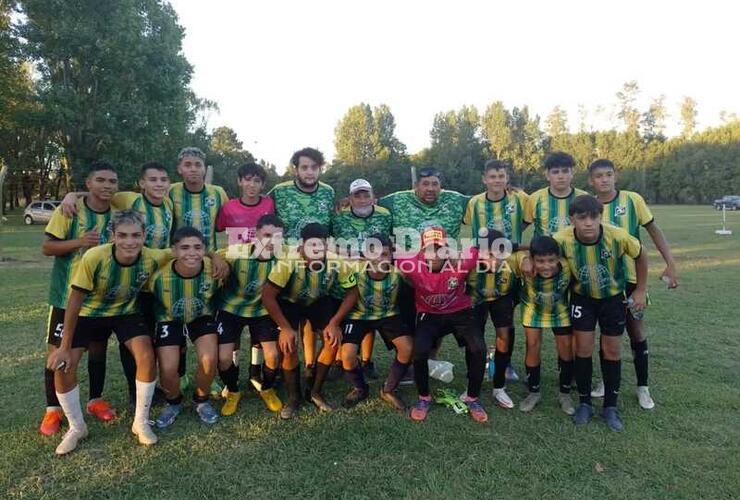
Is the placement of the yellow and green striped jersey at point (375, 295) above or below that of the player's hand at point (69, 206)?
below

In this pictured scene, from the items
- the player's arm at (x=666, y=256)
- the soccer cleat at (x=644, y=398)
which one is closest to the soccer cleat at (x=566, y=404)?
the soccer cleat at (x=644, y=398)

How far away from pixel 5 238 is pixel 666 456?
75.7ft

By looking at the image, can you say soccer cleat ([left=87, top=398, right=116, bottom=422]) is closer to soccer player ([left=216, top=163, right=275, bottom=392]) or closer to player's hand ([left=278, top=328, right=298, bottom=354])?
soccer player ([left=216, top=163, right=275, bottom=392])

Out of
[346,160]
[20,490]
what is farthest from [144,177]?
[346,160]

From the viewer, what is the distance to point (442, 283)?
4129mm

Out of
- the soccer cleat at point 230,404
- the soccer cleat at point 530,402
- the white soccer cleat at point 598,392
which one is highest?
the soccer cleat at point 230,404

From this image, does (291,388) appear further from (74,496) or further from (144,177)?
(144,177)

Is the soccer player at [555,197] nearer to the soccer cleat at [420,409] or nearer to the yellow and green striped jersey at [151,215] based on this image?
the soccer cleat at [420,409]

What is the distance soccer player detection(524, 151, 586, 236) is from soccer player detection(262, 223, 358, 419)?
Answer: 1768 millimetres

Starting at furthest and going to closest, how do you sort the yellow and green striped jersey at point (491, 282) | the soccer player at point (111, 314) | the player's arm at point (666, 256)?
the yellow and green striped jersey at point (491, 282), the player's arm at point (666, 256), the soccer player at point (111, 314)

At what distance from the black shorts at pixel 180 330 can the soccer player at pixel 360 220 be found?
1.29m

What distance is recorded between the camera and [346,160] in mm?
58594

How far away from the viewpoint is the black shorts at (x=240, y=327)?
13.4 ft

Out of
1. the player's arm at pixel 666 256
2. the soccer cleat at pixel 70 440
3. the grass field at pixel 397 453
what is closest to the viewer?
the grass field at pixel 397 453
